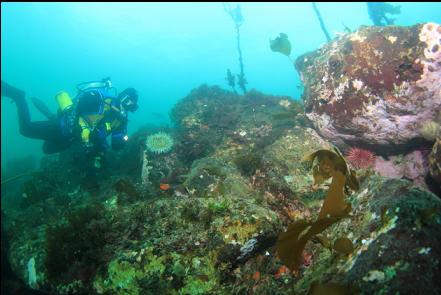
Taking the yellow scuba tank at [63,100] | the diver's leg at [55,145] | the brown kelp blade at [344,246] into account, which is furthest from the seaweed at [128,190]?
the yellow scuba tank at [63,100]

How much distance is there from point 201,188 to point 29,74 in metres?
108

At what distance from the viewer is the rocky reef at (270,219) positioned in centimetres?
237

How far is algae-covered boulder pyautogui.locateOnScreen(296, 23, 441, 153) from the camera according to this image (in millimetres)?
5723

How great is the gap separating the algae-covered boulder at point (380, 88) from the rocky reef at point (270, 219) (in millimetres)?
28

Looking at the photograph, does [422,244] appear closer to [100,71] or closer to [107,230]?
[107,230]

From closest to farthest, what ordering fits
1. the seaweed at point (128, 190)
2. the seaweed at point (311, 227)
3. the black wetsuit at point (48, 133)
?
the seaweed at point (311, 227) → the seaweed at point (128, 190) → the black wetsuit at point (48, 133)

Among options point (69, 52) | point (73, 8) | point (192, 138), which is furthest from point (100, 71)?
point (192, 138)

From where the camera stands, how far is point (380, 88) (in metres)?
6.08

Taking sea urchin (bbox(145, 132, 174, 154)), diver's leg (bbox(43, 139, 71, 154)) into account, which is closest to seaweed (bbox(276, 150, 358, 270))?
sea urchin (bbox(145, 132, 174, 154))

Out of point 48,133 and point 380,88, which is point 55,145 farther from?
point 380,88

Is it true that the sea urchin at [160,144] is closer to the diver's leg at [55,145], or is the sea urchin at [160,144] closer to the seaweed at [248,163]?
the diver's leg at [55,145]

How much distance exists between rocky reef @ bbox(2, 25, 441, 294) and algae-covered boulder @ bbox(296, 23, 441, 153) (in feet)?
0.09

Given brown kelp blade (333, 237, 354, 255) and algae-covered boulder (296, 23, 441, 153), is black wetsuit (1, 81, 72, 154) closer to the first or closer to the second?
algae-covered boulder (296, 23, 441, 153)

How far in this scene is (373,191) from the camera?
10.4 feet
